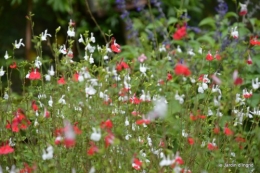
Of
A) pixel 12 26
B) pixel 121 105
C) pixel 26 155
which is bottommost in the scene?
pixel 12 26

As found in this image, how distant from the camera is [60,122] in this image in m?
3.08

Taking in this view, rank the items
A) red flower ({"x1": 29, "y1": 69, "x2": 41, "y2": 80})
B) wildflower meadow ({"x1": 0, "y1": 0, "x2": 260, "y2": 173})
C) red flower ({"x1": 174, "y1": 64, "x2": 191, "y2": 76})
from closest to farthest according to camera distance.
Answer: red flower ({"x1": 174, "y1": 64, "x2": 191, "y2": 76}) → wildflower meadow ({"x1": 0, "y1": 0, "x2": 260, "y2": 173}) → red flower ({"x1": 29, "y1": 69, "x2": 41, "y2": 80})

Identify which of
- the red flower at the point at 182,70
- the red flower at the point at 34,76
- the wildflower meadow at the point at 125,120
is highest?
the red flower at the point at 182,70

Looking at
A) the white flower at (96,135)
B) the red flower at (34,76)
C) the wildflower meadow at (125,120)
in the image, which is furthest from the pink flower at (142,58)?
the white flower at (96,135)

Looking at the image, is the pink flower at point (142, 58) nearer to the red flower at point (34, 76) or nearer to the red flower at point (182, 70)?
the red flower at point (34, 76)

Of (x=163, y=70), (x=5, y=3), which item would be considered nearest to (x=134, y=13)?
(x=5, y=3)

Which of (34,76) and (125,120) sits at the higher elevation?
(34,76)

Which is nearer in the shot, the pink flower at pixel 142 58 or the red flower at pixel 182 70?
the red flower at pixel 182 70

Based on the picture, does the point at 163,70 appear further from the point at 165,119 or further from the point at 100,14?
the point at 100,14

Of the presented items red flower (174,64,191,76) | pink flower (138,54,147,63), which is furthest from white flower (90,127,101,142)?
pink flower (138,54,147,63)

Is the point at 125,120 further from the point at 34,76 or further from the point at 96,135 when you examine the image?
the point at 96,135

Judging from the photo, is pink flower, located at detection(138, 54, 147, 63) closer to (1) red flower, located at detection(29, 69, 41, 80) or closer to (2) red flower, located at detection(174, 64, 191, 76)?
(1) red flower, located at detection(29, 69, 41, 80)

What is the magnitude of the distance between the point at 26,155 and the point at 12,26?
4.54 m

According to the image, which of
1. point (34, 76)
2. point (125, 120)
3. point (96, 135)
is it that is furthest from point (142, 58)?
point (96, 135)
